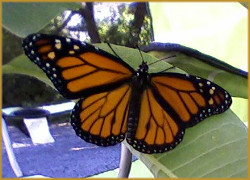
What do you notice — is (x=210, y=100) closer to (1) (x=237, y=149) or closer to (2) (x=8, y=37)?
(1) (x=237, y=149)

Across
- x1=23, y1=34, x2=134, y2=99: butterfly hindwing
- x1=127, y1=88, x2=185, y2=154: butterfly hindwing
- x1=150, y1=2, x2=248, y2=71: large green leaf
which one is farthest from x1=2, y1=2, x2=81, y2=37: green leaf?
x1=150, y1=2, x2=248, y2=71: large green leaf

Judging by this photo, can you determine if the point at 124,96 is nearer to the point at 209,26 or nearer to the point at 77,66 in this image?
the point at 77,66

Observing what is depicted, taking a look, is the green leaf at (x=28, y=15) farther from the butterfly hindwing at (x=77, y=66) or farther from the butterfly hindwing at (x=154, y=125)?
the butterfly hindwing at (x=154, y=125)

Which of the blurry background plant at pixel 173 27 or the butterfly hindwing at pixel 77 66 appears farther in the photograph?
the blurry background plant at pixel 173 27

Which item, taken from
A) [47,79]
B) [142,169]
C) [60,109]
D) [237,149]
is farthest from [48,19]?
[60,109]

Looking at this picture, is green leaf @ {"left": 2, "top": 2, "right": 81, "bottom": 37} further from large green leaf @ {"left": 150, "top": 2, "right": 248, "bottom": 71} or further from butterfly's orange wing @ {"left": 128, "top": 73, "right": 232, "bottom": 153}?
large green leaf @ {"left": 150, "top": 2, "right": 248, "bottom": 71}

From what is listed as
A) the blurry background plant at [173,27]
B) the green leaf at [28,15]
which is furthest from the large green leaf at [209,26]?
the green leaf at [28,15]

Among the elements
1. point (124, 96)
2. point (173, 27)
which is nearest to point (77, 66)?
point (124, 96)
